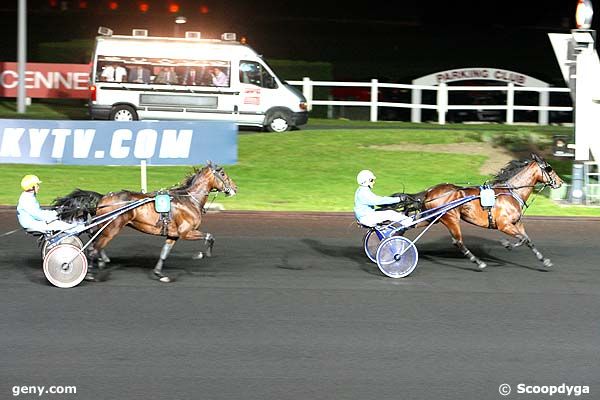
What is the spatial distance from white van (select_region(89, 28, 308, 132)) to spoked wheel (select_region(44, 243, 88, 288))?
48.8 feet

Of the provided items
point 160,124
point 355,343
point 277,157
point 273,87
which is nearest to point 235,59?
point 273,87

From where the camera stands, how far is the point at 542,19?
5162 cm

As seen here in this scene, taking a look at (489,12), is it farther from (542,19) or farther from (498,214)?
(498,214)

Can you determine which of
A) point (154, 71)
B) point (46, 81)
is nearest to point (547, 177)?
point (154, 71)

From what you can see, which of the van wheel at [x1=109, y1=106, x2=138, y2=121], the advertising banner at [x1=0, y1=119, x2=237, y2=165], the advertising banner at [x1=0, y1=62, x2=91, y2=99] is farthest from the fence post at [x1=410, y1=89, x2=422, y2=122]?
the advertising banner at [x1=0, y1=119, x2=237, y2=165]

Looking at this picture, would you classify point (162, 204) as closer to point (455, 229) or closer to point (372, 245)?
point (372, 245)

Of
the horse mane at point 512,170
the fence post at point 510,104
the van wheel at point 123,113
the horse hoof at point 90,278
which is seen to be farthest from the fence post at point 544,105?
the horse hoof at point 90,278

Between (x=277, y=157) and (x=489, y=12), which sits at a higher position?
(x=489, y=12)

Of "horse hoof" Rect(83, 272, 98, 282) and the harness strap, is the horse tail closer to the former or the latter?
"horse hoof" Rect(83, 272, 98, 282)

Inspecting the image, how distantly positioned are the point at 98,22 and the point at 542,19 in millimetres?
21035

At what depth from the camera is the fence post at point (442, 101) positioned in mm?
29266

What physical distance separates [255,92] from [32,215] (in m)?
15.3

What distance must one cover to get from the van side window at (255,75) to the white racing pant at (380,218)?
1445 centimetres

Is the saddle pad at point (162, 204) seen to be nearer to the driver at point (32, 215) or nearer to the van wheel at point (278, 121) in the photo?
the driver at point (32, 215)
